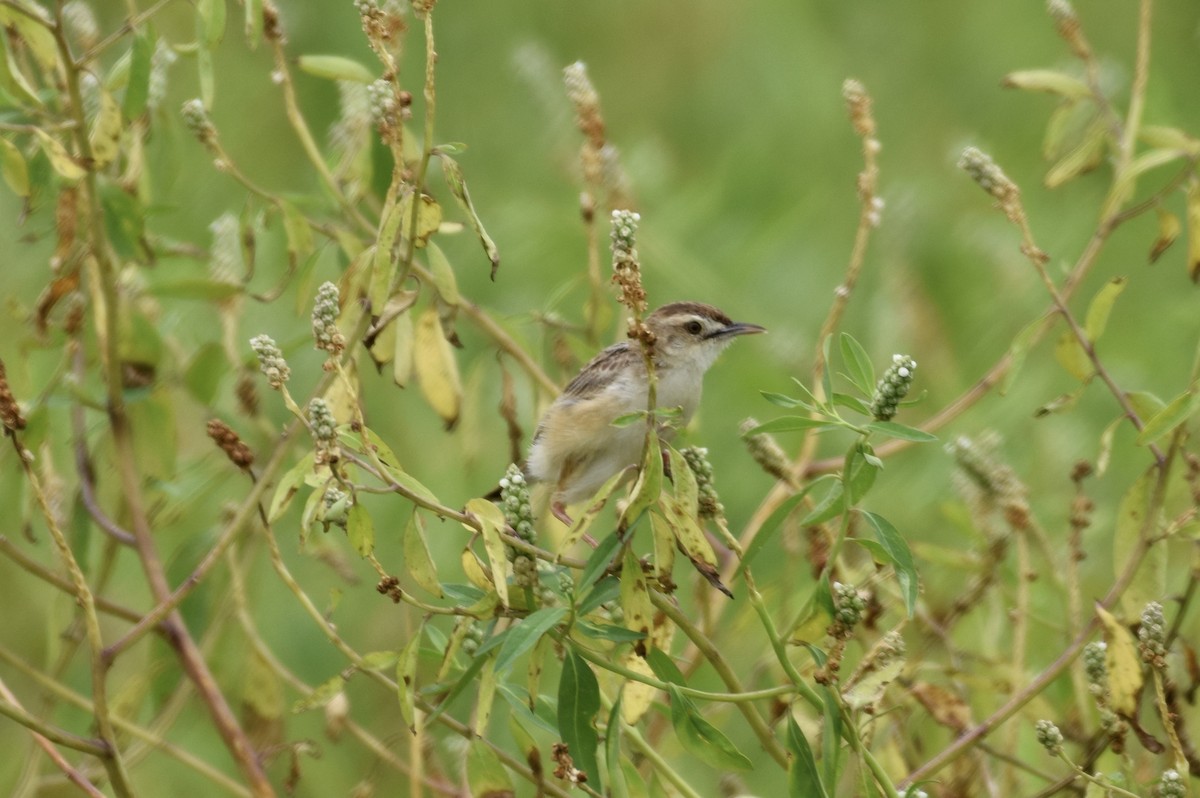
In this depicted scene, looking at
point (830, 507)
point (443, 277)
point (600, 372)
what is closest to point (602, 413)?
point (600, 372)

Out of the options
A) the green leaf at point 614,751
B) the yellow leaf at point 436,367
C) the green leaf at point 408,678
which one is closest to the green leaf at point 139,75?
the yellow leaf at point 436,367

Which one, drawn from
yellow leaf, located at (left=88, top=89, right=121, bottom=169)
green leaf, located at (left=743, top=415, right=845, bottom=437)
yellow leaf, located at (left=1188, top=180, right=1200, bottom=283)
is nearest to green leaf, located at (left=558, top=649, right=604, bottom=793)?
green leaf, located at (left=743, top=415, right=845, bottom=437)

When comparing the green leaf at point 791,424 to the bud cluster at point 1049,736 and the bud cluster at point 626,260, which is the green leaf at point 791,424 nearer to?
the bud cluster at point 626,260

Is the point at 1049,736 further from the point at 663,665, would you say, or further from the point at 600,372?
the point at 600,372

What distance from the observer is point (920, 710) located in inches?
135

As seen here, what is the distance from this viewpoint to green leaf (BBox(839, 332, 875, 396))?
2164 millimetres

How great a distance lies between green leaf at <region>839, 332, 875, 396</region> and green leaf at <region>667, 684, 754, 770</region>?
0.50 metres

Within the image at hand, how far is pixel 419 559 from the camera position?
7.25 ft

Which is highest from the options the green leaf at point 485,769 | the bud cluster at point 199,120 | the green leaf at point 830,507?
the bud cluster at point 199,120

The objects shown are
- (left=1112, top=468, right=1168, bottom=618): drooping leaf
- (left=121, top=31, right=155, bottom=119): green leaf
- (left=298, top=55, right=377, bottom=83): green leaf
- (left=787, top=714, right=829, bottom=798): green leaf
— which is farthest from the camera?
(left=298, top=55, right=377, bottom=83): green leaf

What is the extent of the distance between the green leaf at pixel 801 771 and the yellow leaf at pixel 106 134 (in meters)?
1.72

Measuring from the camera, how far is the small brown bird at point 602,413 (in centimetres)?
356

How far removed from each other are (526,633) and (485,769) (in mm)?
486

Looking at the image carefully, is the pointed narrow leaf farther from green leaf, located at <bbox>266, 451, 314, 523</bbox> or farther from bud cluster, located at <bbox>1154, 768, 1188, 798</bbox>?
bud cluster, located at <bbox>1154, 768, 1188, 798</bbox>
